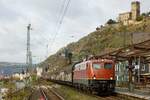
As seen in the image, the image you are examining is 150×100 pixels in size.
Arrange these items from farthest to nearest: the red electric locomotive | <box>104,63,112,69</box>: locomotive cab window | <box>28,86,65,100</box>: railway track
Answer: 1. <box>104,63,112,69</box>: locomotive cab window
2. the red electric locomotive
3. <box>28,86,65,100</box>: railway track

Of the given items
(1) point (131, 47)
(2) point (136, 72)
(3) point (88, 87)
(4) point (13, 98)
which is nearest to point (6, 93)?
(4) point (13, 98)

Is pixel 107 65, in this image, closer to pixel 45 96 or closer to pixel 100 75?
pixel 100 75

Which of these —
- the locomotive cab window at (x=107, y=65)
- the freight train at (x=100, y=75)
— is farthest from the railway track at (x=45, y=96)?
the locomotive cab window at (x=107, y=65)

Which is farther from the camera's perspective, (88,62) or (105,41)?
(105,41)

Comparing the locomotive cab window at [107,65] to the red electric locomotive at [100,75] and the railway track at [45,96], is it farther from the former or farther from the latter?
the railway track at [45,96]

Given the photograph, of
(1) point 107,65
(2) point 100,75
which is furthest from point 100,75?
(1) point 107,65

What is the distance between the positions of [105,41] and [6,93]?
141 m

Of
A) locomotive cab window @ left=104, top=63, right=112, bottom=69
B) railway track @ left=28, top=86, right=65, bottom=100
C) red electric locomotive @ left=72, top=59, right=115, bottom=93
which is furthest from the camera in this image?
locomotive cab window @ left=104, top=63, right=112, bottom=69

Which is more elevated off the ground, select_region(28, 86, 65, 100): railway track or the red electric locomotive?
the red electric locomotive

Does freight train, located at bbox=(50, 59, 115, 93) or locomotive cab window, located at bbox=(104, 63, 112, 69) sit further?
locomotive cab window, located at bbox=(104, 63, 112, 69)

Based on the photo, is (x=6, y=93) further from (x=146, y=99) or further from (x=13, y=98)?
(x=146, y=99)

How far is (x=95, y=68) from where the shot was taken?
42094 mm

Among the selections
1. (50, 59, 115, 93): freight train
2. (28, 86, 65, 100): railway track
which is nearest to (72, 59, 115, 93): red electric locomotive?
(50, 59, 115, 93): freight train

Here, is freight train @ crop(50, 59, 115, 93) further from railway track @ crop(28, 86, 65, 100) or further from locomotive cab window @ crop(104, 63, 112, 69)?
railway track @ crop(28, 86, 65, 100)
